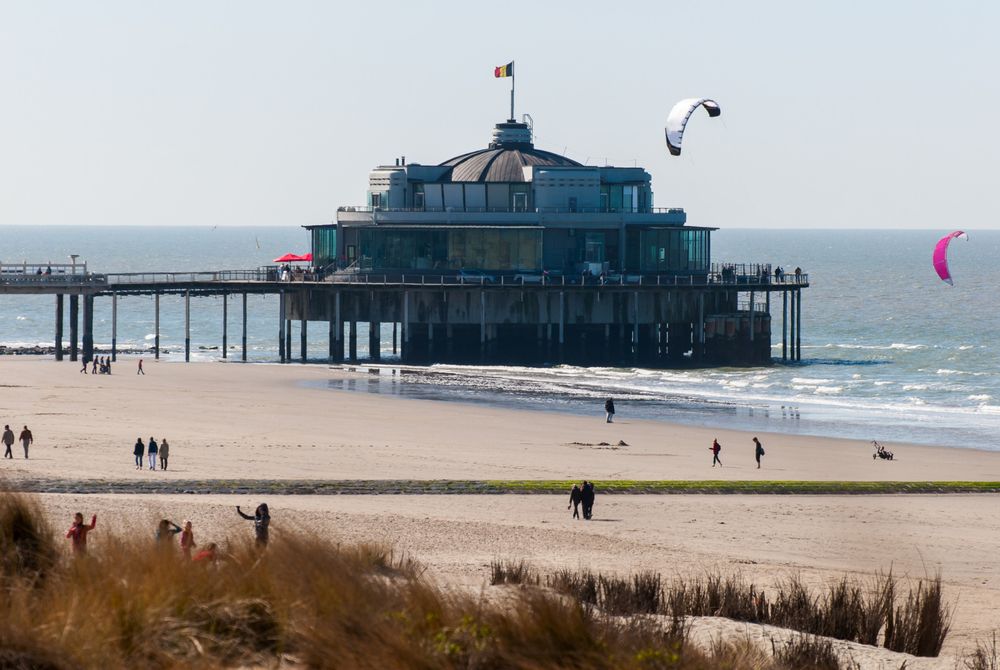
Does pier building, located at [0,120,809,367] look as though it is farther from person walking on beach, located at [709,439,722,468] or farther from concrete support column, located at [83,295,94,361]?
person walking on beach, located at [709,439,722,468]

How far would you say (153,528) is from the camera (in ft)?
69.3

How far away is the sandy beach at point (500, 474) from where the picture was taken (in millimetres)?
22719

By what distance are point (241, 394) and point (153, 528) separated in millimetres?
29483

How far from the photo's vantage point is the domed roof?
7225 cm

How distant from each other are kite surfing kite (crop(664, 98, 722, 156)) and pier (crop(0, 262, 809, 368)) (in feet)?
50.3

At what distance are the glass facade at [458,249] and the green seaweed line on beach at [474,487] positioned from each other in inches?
1451

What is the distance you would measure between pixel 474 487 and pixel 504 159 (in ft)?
148

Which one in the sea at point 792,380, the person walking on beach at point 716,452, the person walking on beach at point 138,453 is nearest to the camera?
the person walking on beach at point 138,453

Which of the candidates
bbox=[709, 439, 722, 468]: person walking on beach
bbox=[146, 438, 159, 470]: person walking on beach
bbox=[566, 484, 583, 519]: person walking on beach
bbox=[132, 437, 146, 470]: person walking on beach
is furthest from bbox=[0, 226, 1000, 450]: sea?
bbox=[566, 484, 583, 519]: person walking on beach

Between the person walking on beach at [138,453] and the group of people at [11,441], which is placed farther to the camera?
the group of people at [11,441]

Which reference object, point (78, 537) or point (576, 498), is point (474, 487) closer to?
point (576, 498)

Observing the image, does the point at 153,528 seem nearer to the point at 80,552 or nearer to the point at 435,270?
the point at 80,552

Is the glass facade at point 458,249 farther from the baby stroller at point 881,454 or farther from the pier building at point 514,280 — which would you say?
the baby stroller at point 881,454

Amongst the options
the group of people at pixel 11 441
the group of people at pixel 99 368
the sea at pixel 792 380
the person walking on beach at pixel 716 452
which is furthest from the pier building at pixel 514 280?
the group of people at pixel 11 441
